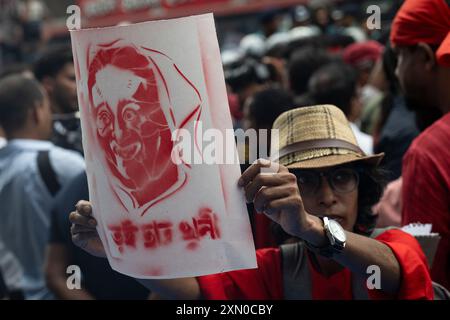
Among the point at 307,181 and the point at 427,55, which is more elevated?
the point at 427,55

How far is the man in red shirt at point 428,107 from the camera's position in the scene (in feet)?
8.42

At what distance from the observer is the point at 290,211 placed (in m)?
1.84

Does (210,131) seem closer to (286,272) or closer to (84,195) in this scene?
(286,272)

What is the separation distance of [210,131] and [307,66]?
13.0 feet

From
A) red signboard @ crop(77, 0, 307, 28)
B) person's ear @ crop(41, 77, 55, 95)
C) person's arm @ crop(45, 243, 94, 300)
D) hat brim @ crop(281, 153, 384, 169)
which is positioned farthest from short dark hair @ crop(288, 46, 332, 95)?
red signboard @ crop(77, 0, 307, 28)

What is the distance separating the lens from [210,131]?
1.78m

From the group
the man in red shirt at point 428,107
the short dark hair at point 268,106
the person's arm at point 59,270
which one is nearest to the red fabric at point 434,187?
the man in red shirt at point 428,107

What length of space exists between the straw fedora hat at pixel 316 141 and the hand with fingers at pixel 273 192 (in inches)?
20.5

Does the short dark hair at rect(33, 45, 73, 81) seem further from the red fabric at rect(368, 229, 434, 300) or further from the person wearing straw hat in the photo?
the red fabric at rect(368, 229, 434, 300)

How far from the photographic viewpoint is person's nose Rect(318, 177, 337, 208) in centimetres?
235

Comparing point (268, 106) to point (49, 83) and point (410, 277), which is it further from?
point (49, 83)

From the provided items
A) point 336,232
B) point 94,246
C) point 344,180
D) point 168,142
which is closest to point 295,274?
point 344,180

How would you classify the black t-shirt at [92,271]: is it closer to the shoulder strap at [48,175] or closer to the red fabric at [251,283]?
the shoulder strap at [48,175]

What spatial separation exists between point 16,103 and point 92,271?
1407 mm
